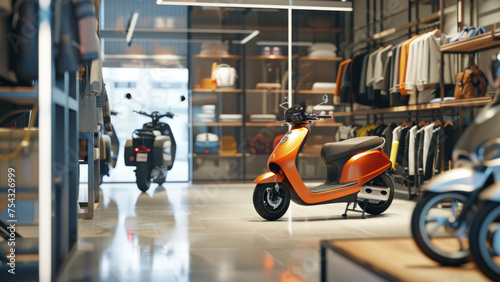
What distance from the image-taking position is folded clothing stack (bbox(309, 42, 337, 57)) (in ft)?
28.6

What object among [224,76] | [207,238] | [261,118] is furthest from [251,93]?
[207,238]

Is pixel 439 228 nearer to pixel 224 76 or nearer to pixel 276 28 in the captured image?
pixel 224 76

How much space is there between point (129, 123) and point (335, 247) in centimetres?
677

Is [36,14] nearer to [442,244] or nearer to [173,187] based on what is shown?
[442,244]

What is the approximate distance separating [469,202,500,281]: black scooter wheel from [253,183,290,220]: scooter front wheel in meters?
2.77

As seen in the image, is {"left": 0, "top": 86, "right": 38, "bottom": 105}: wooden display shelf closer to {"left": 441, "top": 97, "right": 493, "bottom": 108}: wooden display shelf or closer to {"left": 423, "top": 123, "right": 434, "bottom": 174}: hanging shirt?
{"left": 441, "top": 97, "right": 493, "bottom": 108}: wooden display shelf

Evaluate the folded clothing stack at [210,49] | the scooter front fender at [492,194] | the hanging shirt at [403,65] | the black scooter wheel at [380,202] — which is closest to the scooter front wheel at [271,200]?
the black scooter wheel at [380,202]

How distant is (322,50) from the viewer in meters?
8.74

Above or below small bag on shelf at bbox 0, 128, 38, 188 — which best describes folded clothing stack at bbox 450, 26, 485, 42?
above

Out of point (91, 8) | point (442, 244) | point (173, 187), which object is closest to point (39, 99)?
point (91, 8)

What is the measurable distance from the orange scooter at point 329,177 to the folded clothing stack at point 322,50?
14.1 feet

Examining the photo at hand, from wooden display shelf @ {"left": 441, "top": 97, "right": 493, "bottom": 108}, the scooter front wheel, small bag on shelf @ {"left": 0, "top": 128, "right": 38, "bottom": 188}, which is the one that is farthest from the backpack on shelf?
small bag on shelf @ {"left": 0, "top": 128, "right": 38, "bottom": 188}

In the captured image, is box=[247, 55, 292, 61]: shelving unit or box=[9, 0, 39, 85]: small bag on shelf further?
box=[247, 55, 292, 61]: shelving unit

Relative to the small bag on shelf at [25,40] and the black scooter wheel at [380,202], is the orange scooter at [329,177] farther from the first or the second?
the small bag on shelf at [25,40]
